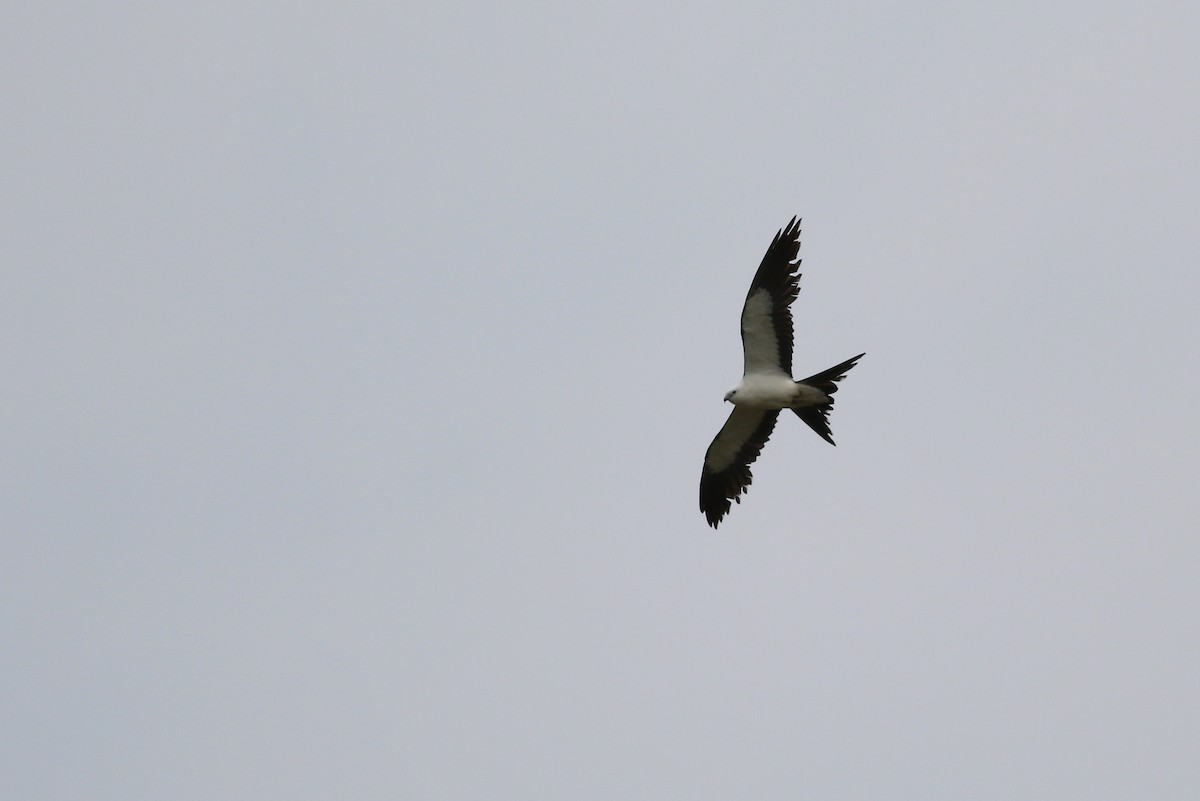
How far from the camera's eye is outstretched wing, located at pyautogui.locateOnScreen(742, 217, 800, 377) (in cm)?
2144

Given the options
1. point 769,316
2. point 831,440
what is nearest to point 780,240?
point 769,316

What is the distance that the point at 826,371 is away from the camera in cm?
2095

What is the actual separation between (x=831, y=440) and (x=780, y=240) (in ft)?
9.77

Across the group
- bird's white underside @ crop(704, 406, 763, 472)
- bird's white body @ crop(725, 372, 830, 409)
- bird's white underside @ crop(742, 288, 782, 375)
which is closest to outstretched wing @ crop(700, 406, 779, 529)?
bird's white underside @ crop(704, 406, 763, 472)

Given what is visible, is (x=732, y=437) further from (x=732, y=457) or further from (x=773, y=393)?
(x=773, y=393)

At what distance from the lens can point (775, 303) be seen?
21438mm

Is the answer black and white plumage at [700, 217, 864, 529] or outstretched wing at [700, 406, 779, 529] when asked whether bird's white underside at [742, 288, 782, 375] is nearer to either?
black and white plumage at [700, 217, 864, 529]

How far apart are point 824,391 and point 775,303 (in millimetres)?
1456

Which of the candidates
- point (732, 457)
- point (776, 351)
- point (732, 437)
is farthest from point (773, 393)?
point (732, 457)

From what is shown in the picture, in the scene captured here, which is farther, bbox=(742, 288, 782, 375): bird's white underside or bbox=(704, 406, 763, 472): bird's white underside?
bbox=(704, 406, 763, 472): bird's white underside

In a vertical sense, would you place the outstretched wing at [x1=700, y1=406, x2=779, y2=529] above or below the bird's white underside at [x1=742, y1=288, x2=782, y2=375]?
below

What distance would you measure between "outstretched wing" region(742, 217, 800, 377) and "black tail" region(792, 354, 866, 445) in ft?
1.99

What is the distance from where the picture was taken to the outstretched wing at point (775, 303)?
21438 mm

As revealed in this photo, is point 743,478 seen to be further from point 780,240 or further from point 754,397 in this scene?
point 780,240
